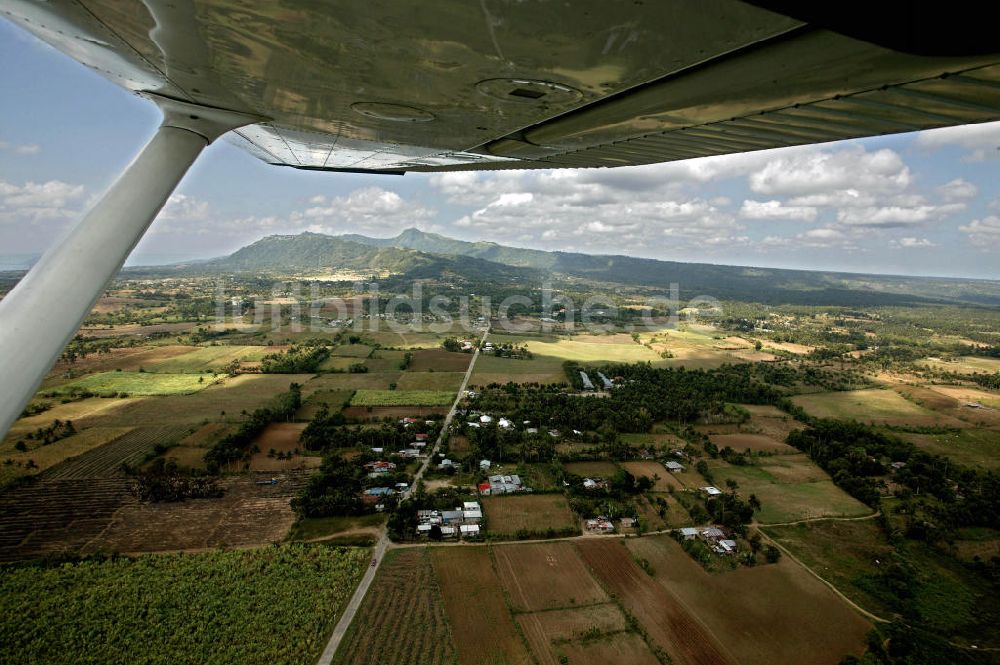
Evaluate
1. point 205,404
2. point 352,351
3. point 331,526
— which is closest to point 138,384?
point 205,404

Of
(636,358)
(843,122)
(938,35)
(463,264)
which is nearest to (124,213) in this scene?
(938,35)

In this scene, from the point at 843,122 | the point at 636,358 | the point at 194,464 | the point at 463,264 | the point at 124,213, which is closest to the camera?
the point at 843,122

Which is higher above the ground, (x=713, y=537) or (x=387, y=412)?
(x=387, y=412)

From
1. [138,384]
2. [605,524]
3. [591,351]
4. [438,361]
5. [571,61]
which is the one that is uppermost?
[571,61]

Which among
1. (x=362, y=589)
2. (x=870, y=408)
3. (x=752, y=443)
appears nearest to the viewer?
(x=362, y=589)

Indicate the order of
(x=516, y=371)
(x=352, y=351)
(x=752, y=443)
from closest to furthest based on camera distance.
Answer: (x=752, y=443) → (x=516, y=371) → (x=352, y=351)

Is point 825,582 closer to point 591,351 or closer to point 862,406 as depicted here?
point 862,406

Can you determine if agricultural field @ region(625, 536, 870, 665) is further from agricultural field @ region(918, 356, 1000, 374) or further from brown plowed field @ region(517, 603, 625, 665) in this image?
agricultural field @ region(918, 356, 1000, 374)

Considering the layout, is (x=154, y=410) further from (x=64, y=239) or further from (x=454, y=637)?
(x=64, y=239)
